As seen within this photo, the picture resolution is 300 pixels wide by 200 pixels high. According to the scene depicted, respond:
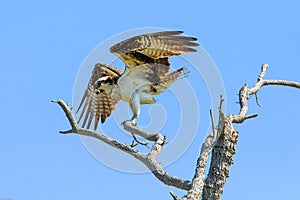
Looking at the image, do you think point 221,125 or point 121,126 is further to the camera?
point 121,126

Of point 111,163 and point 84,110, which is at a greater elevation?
point 84,110

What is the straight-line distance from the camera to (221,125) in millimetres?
7176

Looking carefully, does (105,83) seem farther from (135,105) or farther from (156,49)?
(156,49)

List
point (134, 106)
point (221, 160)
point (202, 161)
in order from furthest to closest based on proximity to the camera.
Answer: point (134, 106) → point (221, 160) → point (202, 161)

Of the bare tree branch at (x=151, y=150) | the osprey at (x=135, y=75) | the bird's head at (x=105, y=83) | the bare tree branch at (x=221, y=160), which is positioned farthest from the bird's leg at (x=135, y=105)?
the bare tree branch at (x=221, y=160)

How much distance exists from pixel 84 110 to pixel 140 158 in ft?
8.89

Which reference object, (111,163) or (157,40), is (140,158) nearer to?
(111,163)

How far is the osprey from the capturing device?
8.72 m

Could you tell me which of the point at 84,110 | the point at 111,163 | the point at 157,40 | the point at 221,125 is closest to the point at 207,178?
the point at 221,125

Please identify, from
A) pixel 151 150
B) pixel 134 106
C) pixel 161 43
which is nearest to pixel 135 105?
pixel 134 106

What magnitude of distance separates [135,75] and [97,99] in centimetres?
91

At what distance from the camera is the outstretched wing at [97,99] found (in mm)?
9662

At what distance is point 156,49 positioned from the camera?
28.8 feet

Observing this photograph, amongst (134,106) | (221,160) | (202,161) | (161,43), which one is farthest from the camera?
(134,106)
